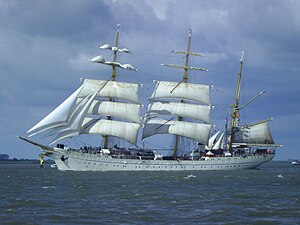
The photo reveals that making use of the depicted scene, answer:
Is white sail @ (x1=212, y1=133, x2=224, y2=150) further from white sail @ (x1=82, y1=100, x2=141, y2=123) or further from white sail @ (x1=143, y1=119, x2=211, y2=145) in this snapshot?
white sail @ (x1=82, y1=100, x2=141, y2=123)

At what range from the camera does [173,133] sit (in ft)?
360

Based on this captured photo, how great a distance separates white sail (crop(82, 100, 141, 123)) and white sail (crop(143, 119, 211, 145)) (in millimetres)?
6346

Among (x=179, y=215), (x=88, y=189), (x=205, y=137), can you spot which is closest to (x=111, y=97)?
(x=205, y=137)

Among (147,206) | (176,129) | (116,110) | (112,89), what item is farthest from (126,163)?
(147,206)

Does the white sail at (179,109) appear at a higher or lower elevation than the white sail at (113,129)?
higher

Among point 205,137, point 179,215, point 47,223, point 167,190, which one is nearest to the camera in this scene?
point 47,223

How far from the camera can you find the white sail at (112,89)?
336 feet

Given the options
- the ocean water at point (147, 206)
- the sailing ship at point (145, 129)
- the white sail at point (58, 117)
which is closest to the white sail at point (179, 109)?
the sailing ship at point (145, 129)

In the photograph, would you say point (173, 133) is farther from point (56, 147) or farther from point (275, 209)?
point (275, 209)

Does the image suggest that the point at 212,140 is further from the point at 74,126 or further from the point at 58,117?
the point at 58,117

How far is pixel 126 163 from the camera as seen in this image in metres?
97.8

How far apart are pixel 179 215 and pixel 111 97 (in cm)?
6878

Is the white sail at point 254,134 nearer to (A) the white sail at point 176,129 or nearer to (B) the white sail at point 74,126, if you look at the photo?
(A) the white sail at point 176,129

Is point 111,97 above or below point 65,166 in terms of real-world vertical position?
above
